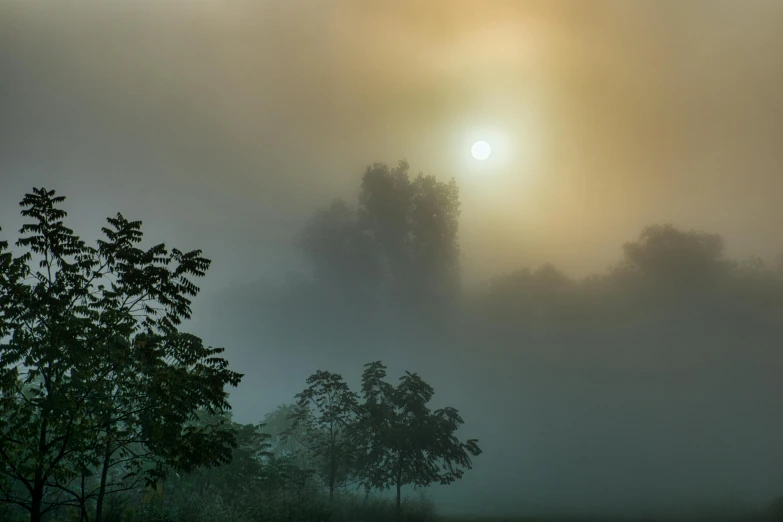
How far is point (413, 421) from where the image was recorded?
35750 mm

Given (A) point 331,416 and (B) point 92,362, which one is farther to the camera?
(A) point 331,416

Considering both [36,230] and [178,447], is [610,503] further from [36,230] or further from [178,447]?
[36,230]

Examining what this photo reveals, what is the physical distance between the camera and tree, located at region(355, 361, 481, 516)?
3538cm

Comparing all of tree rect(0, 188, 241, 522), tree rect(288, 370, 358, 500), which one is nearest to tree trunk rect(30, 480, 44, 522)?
tree rect(0, 188, 241, 522)

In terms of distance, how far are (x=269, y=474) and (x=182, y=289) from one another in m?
20.7

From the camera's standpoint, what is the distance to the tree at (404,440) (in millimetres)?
35375

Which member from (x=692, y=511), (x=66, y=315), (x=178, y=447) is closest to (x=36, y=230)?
(x=66, y=315)

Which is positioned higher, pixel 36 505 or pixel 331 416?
pixel 331 416

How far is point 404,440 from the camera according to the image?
116 feet

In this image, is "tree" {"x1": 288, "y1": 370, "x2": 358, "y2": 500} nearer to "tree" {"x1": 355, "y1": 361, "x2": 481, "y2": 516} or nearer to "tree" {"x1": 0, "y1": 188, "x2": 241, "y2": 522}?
"tree" {"x1": 355, "y1": 361, "x2": 481, "y2": 516}

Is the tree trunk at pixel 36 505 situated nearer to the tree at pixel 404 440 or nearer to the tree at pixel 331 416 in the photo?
the tree at pixel 331 416

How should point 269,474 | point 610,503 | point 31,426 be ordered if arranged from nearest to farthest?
point 31,426 < point 269,474 < point 610,503

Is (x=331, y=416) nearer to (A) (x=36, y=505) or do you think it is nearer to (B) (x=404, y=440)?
(B) (x=404, y=440)

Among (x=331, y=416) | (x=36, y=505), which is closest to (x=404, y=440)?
(x=331, y=416)
